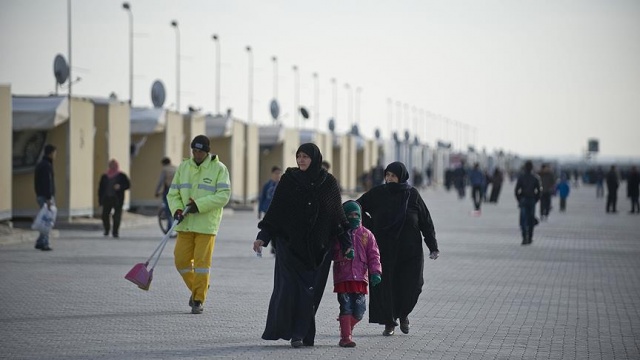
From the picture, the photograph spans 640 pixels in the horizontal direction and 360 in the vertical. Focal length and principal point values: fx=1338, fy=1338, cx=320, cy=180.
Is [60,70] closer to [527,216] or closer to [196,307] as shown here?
[527,216]

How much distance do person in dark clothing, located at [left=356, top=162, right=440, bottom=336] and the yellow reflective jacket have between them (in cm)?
171

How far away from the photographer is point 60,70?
107ft

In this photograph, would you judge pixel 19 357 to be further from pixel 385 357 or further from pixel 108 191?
pixel 108 191

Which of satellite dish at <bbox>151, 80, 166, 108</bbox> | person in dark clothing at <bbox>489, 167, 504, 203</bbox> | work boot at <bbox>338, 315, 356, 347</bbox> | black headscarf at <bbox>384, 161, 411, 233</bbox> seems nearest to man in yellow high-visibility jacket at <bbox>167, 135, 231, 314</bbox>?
black headscarf at <bbox>384, 161, 411, 233</bbox>

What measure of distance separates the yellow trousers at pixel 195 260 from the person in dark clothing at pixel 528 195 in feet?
44.3

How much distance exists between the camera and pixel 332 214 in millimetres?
10680

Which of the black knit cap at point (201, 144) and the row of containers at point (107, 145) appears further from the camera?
the row of containers at point (107, 145)

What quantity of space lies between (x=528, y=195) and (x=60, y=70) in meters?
12.9

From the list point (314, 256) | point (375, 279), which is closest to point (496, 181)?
point (375, 279)

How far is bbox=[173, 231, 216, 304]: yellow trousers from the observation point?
12641 mm

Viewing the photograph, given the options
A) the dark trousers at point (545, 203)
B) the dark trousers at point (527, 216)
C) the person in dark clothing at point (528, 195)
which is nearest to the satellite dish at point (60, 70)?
the person in dark clothing at point (528, 195)

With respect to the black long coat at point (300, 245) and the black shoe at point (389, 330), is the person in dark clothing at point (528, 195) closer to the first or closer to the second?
the black shoe at point (389, 330)

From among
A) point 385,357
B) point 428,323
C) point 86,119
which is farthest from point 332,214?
point 86,119

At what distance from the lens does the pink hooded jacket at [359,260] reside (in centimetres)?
1074
